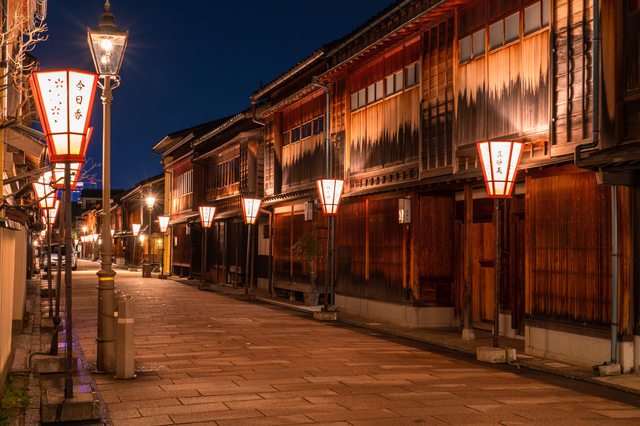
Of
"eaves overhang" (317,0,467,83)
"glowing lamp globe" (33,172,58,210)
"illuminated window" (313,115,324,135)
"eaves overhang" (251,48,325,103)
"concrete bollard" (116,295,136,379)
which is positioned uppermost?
"eaves overhang" (251,48,325,103)

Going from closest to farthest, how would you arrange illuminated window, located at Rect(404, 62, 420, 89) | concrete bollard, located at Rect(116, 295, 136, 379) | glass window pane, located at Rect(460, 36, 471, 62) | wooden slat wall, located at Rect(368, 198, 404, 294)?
concrete bollard, located at Rect(116, 295, 136, 379) → glass window pane, located at Rect(460, 36, 471, 62) → illuminated window, located at Rect(404, 62, 420, 89) → wooden slat wall, located at Rect(368, 198, 404, 294)

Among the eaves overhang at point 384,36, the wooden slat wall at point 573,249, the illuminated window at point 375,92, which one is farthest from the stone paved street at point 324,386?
the eaves overhang at point 384,36

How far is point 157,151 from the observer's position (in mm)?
57125

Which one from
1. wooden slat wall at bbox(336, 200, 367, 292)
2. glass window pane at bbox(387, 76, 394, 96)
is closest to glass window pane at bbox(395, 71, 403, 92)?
glass window pane at bbox(387, 76, 394, 96)

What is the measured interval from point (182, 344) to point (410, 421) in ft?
25.8

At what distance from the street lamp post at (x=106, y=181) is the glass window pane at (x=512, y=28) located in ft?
28.1

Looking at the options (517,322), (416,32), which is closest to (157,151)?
(416,32)

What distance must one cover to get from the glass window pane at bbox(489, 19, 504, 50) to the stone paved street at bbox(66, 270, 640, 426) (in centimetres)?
741

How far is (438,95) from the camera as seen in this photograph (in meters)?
17.0

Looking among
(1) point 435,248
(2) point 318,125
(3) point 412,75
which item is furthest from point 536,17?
(2) point 318,125

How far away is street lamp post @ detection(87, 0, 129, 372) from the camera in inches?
437

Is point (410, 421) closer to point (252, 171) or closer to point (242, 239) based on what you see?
point (252, 171)

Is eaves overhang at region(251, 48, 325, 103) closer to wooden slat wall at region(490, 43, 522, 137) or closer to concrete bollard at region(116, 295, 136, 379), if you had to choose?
wooden slat wall at region(490, 43, 522, 137)

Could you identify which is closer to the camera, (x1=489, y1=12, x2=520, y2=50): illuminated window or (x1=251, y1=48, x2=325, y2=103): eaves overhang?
(x1=489, y1=12, x2=520, y2=50): illuminated window
